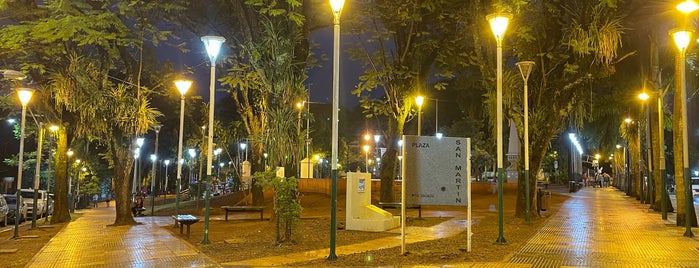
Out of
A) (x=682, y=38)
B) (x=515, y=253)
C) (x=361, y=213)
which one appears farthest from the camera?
(x=361, y=213)

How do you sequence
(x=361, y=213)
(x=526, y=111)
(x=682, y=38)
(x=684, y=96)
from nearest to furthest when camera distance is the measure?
(x=682, y=38)
(x=684, y=96)
(x=361, y=213)
(x=526, y=111)

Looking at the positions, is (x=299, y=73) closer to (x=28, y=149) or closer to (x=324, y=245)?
(x=324, y=245)

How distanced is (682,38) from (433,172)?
824 centimetres

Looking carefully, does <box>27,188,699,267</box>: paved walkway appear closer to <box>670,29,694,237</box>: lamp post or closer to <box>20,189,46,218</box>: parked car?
<box>670,29,694,237</box>: lamp post

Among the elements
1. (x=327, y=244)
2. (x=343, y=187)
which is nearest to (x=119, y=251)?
(x=327, y=244)

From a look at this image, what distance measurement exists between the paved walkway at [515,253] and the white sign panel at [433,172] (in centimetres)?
147

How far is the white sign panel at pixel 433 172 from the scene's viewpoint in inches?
433

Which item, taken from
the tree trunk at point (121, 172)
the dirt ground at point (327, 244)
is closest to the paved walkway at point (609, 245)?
the dirt ground at point (327, 244)

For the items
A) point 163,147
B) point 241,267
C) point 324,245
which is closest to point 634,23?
point 324,245

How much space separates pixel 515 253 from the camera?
1161cm

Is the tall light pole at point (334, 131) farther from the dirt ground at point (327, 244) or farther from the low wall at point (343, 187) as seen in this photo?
the low wall at point (343, 187)

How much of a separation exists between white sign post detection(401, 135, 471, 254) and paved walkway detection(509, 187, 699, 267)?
160 cm

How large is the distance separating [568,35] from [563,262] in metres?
A: 9.69

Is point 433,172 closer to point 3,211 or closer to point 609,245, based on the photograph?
point 609,245
